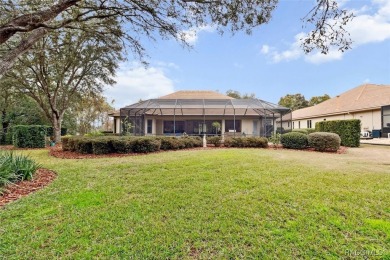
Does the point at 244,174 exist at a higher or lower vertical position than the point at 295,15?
lower

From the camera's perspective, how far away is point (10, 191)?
4715 millimetres

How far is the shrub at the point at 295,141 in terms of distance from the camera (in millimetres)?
11684

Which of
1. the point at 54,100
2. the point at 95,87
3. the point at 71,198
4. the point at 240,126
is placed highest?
the point at 95,87

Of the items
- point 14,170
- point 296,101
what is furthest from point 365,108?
point 296,101

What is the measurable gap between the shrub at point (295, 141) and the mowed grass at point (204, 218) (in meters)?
6.18

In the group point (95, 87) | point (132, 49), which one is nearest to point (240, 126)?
point (95, 87)

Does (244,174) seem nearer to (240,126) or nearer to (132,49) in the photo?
(132,49)

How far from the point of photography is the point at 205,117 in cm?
2275

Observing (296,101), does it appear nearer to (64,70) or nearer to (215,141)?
(215,141)

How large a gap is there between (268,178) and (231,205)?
6.30 ft

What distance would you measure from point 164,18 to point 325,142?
969cm

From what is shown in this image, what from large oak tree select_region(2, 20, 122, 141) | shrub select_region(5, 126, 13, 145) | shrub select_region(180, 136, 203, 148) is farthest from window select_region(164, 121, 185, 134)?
shrub select_region(5, 126, 13, 145)

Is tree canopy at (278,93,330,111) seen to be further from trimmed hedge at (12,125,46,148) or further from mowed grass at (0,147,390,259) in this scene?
trimmed hedge at (12,125,46,148)

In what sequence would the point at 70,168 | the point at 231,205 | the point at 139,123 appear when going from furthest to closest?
the point at 139,123, the point at 70,168, the point at 231,205
